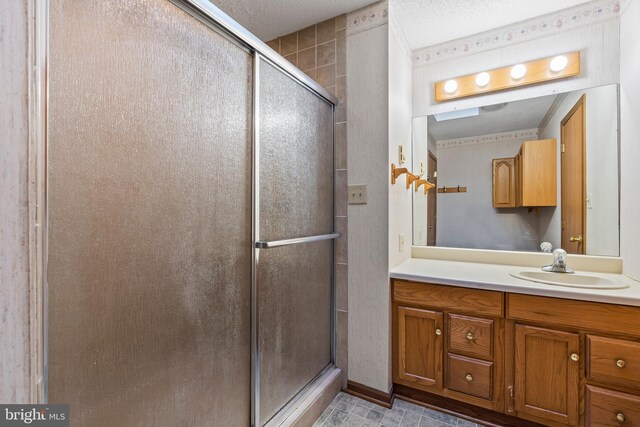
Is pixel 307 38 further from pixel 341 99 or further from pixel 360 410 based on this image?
pixel 360 410

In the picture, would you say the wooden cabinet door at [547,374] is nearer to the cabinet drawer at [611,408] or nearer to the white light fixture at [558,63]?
the cabinet drawer at [611,408]

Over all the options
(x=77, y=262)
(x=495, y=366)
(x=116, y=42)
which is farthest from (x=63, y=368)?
(x=495, y=366)

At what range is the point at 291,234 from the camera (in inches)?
56.7

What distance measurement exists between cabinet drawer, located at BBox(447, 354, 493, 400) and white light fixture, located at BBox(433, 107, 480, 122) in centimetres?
160

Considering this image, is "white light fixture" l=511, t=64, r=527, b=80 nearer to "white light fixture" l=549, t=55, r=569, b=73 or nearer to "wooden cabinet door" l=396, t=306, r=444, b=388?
"white light fixture" l=549, t=55, r=569, b=73

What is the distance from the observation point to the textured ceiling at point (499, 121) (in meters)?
1.87

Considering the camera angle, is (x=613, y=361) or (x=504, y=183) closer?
(x=613, y=361)

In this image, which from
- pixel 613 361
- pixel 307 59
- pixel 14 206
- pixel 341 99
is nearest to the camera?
pixel 14 206

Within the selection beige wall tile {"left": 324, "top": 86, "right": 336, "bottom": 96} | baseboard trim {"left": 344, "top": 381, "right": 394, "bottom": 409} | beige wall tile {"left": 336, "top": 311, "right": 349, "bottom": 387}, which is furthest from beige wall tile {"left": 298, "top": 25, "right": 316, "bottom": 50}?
baseboard trim {"left": 344, "top": 381, "right": 394, "bottom": 409}

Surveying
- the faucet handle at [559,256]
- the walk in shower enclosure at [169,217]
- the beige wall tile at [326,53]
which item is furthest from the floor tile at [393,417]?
the beige wall tile at [326,53]

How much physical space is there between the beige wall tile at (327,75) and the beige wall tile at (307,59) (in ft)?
0.22

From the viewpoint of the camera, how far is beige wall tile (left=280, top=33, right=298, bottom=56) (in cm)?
197

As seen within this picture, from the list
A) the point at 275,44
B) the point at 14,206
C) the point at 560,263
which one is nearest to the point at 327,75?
the point at 275,44

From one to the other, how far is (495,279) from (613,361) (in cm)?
53
